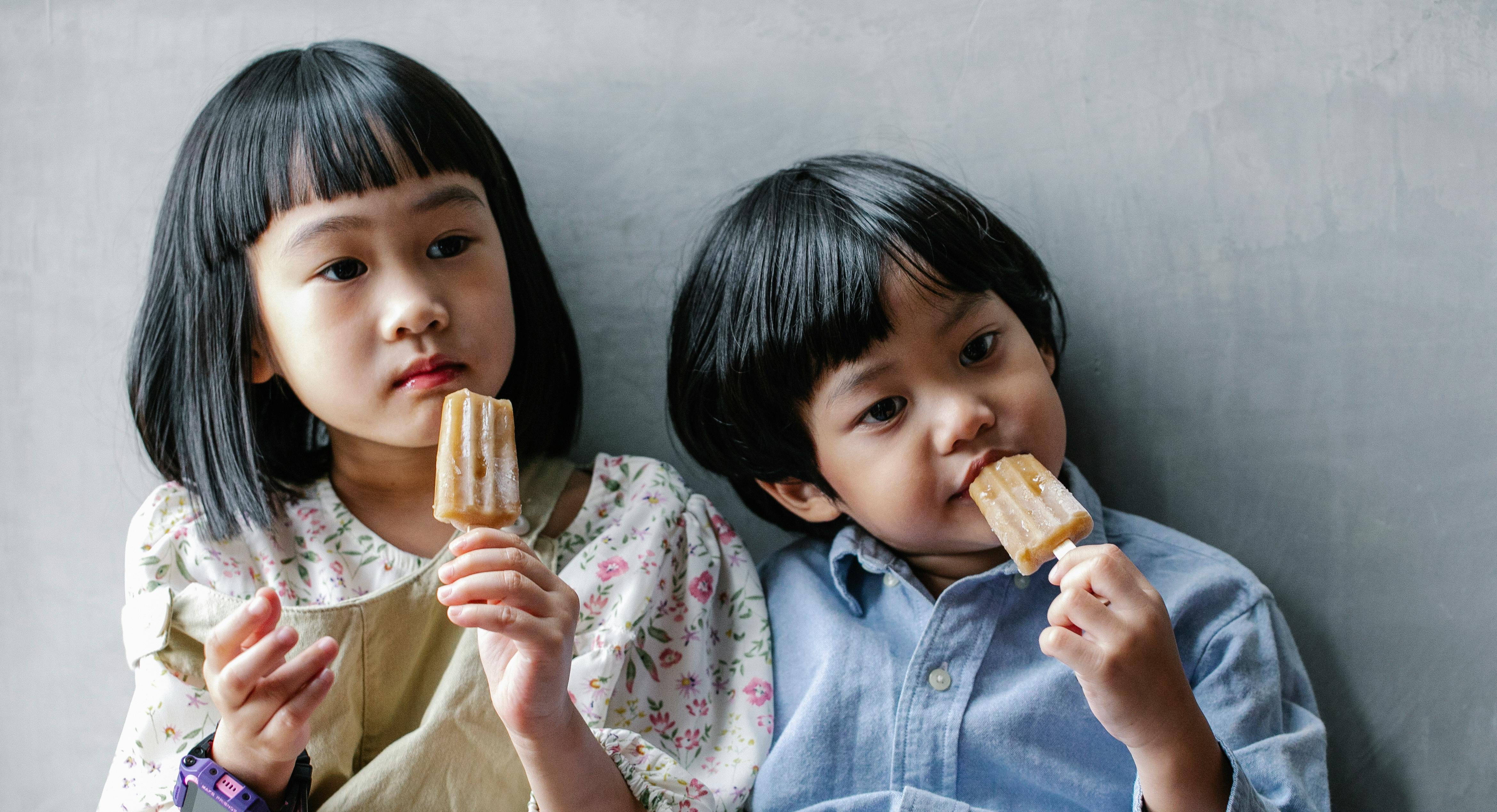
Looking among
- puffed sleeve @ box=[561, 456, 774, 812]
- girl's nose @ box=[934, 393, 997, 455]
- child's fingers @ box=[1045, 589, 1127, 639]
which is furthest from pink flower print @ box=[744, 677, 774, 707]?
child's fingers @ box=[1045, 589, 1127, 639]

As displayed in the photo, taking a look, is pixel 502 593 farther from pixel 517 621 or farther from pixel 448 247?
pixel 448 247

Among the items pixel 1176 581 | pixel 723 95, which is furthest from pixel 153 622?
pixel 1176 581

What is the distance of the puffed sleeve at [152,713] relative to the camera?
150 cm

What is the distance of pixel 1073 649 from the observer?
119 centimetres

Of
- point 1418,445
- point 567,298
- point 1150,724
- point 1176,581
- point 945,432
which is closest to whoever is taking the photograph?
point 1150,724

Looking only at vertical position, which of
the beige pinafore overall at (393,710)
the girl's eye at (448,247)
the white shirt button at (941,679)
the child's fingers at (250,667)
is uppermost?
the girl's eye at (448,247)

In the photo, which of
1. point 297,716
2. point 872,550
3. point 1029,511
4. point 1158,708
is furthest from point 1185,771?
point 297,716

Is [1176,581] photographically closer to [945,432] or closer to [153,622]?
[945,432]

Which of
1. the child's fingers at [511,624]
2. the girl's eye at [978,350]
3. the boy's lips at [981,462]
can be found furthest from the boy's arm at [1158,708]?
the child's fingers at [511,624]

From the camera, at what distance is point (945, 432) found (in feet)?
4.67

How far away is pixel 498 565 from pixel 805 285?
59cm

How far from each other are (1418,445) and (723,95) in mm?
1283

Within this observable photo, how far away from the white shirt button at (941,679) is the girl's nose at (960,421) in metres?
0.33

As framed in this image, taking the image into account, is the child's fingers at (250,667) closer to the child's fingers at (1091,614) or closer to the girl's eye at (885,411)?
the girl's eye at (885,411)
